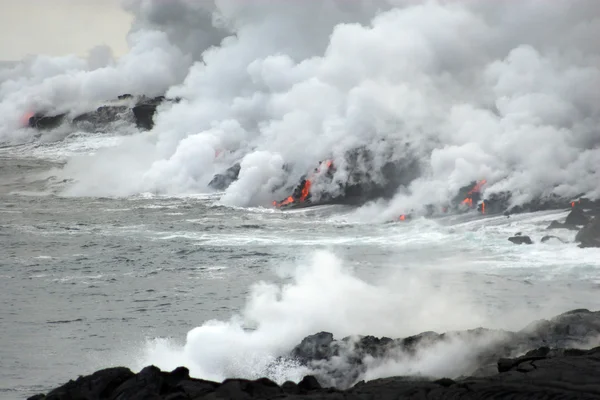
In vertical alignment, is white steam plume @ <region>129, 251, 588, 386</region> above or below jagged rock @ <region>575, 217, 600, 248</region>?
below

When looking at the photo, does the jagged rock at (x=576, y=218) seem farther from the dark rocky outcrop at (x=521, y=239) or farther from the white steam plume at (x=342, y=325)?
the white steam plume at (x=342, y=325)

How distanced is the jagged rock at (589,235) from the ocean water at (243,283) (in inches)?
40.4

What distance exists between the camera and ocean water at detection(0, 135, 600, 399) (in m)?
24.1

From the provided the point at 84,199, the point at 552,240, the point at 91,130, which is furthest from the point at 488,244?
the point at 91,130

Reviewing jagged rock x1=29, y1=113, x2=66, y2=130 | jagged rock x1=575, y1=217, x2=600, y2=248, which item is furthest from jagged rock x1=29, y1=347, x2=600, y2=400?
jagged rock x1=29, y1=113, x2=66, y2=130

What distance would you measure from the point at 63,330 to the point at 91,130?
291 feet

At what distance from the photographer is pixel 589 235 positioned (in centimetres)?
3850

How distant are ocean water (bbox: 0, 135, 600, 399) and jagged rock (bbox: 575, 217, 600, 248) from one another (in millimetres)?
1026

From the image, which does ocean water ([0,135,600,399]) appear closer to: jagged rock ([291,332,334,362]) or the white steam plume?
the white steam plume

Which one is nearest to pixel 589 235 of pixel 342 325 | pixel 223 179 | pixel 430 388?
pixel 342 325

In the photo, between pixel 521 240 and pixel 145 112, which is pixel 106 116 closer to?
pixel 145 112

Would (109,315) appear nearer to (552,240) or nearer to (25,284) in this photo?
(25,284)

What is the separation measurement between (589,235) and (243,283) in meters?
16.4

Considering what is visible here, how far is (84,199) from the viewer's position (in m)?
66.2
